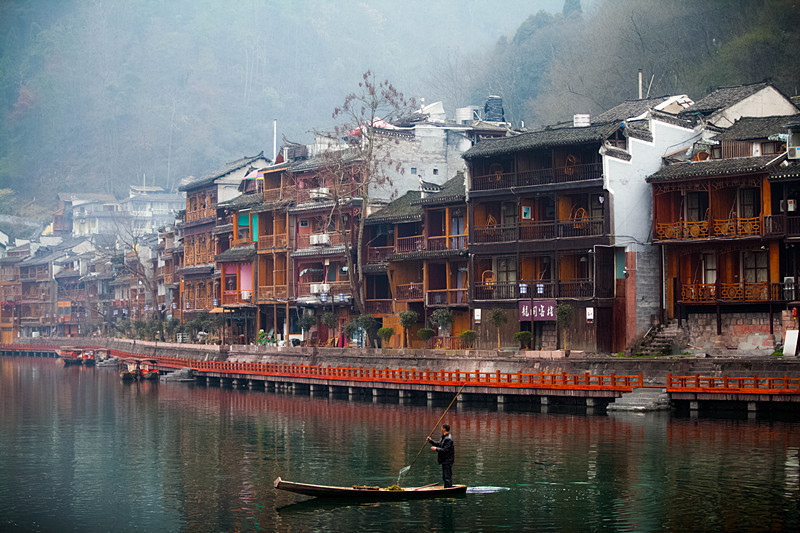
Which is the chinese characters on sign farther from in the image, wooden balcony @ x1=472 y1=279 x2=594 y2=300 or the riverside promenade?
the riverside promenade

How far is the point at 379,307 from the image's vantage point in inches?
2751

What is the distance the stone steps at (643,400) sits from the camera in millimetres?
43906

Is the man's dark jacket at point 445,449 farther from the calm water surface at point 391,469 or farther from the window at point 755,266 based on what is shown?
the window at point 755,266

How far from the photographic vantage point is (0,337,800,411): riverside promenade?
43062 mm

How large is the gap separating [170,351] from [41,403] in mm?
22684

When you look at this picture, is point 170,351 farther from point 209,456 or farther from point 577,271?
point 209,456

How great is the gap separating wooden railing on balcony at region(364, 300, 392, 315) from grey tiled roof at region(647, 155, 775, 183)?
838 inches

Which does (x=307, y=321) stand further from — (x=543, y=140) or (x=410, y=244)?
(x=543, y=140)

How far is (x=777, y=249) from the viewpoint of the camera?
5059 centimetres

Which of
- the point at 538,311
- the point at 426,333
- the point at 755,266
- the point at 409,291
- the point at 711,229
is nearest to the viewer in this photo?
the point at 755,266

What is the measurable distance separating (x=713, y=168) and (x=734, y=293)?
Result: 6.48 meters

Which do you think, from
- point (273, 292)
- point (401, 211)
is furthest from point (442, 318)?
point (273, 292)

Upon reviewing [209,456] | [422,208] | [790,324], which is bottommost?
[209,456]

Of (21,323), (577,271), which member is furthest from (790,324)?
(21,323)
